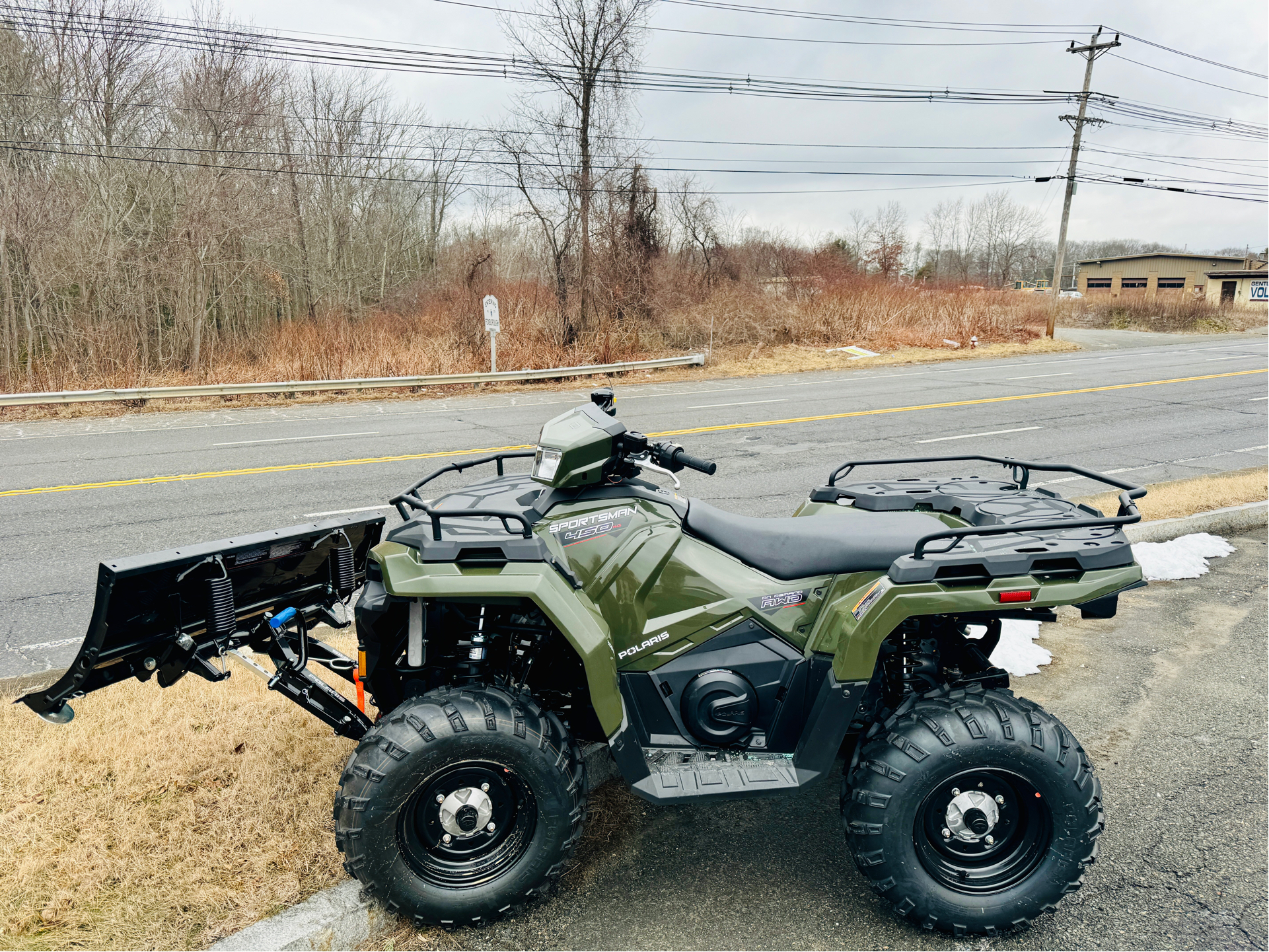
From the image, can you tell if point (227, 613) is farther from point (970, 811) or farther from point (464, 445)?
point (464, 445)

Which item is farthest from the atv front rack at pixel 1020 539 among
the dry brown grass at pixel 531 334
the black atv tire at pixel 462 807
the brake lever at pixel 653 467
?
the dry brown grass at pixel 531 334

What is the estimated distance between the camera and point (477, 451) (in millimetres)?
10695

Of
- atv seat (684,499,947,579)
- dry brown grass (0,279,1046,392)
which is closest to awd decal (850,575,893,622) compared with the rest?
atv seat (684,499,947,579)

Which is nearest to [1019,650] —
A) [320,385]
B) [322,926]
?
[322,926]

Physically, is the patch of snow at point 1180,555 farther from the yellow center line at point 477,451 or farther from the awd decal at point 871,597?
the yellow center line at point 477,451

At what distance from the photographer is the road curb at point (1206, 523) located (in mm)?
6078

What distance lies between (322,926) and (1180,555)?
231 inches

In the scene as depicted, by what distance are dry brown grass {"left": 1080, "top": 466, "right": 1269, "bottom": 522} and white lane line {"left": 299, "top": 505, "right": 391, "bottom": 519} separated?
6293 millimetres

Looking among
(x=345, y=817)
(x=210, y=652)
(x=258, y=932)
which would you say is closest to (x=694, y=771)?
(x=345, y=817)

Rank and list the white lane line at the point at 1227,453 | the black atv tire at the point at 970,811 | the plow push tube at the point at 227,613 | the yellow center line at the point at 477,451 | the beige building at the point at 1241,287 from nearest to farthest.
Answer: the plow push tube at the point at 227,613 → the black atv tire at the point at 970,811 → the yellow center line at the point at 477,451 → the white lane line at the point at 1227,453 → the beige building at the point at 1241,287

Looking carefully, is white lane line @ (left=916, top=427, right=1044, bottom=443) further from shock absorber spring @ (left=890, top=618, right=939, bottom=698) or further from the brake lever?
the brake lever

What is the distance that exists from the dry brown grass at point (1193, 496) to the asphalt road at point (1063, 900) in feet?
9.00

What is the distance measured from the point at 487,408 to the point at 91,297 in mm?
10530

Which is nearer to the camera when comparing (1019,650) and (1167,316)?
(1019,650)
